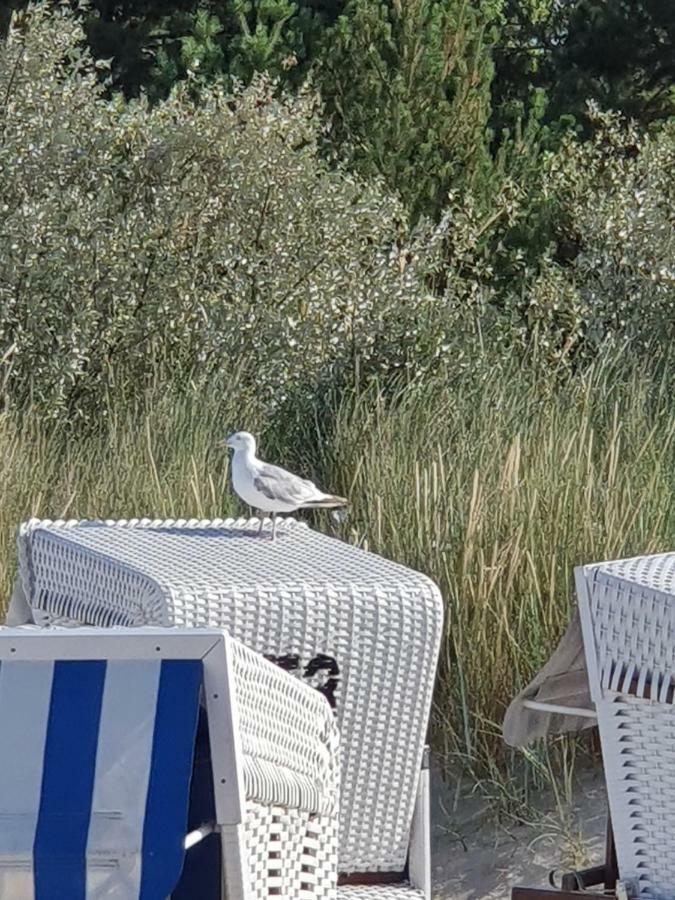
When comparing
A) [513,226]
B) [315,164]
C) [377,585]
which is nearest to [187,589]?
[377,585]

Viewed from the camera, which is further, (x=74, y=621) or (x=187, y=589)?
(x=74, y=621)

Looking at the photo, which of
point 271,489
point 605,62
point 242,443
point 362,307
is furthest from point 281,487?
A: point 605,62

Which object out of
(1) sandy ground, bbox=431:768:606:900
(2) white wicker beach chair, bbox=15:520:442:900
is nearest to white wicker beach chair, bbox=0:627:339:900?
(2) white wicker beach chair, bbox=15:520:442:900

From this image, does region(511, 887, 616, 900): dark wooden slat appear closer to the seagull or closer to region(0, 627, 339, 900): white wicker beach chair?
region(0, 627, 339, 900): white wicker beach chair

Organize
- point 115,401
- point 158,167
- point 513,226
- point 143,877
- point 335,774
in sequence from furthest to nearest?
point 513,226
point 158,167
point 115,401
point 335,774
point 143,877

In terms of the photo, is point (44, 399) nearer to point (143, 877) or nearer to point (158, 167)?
point (158, 167)

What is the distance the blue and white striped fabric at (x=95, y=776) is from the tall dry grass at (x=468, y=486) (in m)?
2.37

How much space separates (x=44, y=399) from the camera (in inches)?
300

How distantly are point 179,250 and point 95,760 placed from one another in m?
6.01

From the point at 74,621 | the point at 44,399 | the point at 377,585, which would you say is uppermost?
the point at 377,585

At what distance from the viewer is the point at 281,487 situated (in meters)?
4.00

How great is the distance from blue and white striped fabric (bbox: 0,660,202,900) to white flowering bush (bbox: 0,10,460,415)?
5169mm

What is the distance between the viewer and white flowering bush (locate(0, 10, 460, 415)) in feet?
25.3

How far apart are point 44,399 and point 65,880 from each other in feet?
17.9
